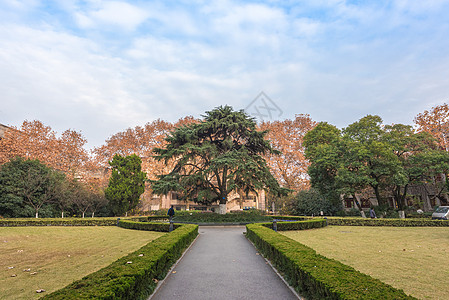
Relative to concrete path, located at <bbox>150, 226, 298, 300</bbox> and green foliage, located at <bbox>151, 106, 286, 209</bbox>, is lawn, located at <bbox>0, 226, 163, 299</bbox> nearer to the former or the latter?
concrete path, located at <bbox>150, 226, 298, 300</bbox>

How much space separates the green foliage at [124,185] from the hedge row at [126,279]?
23981mm

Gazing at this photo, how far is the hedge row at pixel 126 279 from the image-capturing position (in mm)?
3584

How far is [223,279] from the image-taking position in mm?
5969

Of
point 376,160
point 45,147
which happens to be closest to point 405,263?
point 376,160

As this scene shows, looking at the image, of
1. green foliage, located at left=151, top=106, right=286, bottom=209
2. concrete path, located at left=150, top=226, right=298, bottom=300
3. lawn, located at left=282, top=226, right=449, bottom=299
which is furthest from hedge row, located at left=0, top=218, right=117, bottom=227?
lawn, located at left=282, top=226, right=449, bottom=299

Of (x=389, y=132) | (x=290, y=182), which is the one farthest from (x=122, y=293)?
(x=290, y=182)

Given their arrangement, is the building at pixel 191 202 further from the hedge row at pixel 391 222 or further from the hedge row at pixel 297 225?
the hedge row at pixel 297 225

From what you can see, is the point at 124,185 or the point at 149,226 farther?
the point at 124,185

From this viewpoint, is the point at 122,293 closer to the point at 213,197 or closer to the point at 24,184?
the point at 213,197

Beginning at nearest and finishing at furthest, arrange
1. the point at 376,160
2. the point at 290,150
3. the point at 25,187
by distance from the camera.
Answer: the point at 25,187
the point at 376,160
the point at 290,150

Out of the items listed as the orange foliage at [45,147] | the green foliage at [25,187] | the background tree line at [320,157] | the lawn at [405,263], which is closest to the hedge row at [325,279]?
the lawn at [405,263]

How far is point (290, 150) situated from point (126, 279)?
31.8 m

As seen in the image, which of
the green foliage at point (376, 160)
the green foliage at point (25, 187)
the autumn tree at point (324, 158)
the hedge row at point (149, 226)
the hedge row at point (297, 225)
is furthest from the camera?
the autumn tree at point (324, 158)

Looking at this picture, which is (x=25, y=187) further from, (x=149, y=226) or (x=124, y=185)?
(x=149, y=226)
